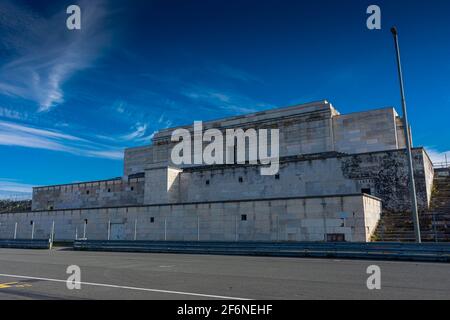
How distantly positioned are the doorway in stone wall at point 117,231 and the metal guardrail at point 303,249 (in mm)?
4576

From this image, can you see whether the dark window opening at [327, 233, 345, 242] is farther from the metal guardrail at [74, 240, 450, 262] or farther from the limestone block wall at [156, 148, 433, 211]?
the limestone block wall at [156, 148, 433, 211]

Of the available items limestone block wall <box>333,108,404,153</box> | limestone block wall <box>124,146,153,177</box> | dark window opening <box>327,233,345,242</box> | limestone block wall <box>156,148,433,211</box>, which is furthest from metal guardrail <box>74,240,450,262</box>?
limestone block wall <box>124,146,153,177</box>

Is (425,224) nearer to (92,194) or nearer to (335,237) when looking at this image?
(335,237)

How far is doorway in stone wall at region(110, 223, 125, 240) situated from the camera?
3159cm

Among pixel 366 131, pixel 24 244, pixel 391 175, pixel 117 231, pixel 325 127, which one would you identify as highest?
pixel 325 127

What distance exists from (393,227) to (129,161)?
3971cm

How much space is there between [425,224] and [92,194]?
3685 cm

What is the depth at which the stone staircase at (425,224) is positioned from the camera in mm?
22123

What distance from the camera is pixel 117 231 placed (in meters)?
31.9

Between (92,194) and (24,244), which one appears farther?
(92,194)

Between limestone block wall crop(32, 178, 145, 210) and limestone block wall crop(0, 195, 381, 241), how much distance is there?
8671mm

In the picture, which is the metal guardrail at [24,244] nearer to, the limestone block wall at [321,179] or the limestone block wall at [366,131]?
the limestone block wall at [321,179]

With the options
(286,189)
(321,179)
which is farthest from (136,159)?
(321,179)
